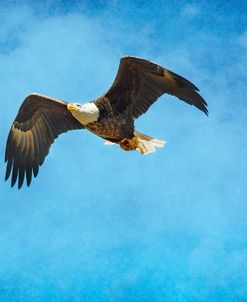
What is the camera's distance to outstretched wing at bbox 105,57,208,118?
30.6 feet

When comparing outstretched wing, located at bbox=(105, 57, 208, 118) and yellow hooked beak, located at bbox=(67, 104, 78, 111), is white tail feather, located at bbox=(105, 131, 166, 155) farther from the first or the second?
yellow hooked beak, located at bbox=(67, 104, 78, 111)

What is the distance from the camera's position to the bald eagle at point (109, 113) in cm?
944

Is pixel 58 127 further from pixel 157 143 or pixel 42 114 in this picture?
pixel 157 143

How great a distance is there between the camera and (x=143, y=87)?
9633 mm

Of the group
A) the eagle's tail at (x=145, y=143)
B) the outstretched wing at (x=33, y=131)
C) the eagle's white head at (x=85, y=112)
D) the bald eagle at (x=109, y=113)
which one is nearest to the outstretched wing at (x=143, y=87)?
the bald eagle at (x=109, y=113)

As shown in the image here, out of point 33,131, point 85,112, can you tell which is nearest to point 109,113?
point 85,112

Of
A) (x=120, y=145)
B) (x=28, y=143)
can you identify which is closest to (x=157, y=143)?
(x=120, y=145)

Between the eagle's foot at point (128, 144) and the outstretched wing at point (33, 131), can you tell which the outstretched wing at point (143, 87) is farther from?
the outstretched wing at point (33, 131)

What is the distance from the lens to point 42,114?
10.3m

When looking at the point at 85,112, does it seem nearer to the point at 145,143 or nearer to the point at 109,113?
the point at 109,113

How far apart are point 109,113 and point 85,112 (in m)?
0.34

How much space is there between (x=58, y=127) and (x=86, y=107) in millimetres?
919

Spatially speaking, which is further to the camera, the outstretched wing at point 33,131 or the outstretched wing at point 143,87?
the outstretched wing at point 33,131

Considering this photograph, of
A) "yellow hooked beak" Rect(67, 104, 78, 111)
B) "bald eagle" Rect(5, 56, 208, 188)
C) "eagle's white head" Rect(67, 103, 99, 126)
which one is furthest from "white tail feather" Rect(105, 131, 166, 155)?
"yellow hooked beak" Rect(67, 104, 78, 111)
